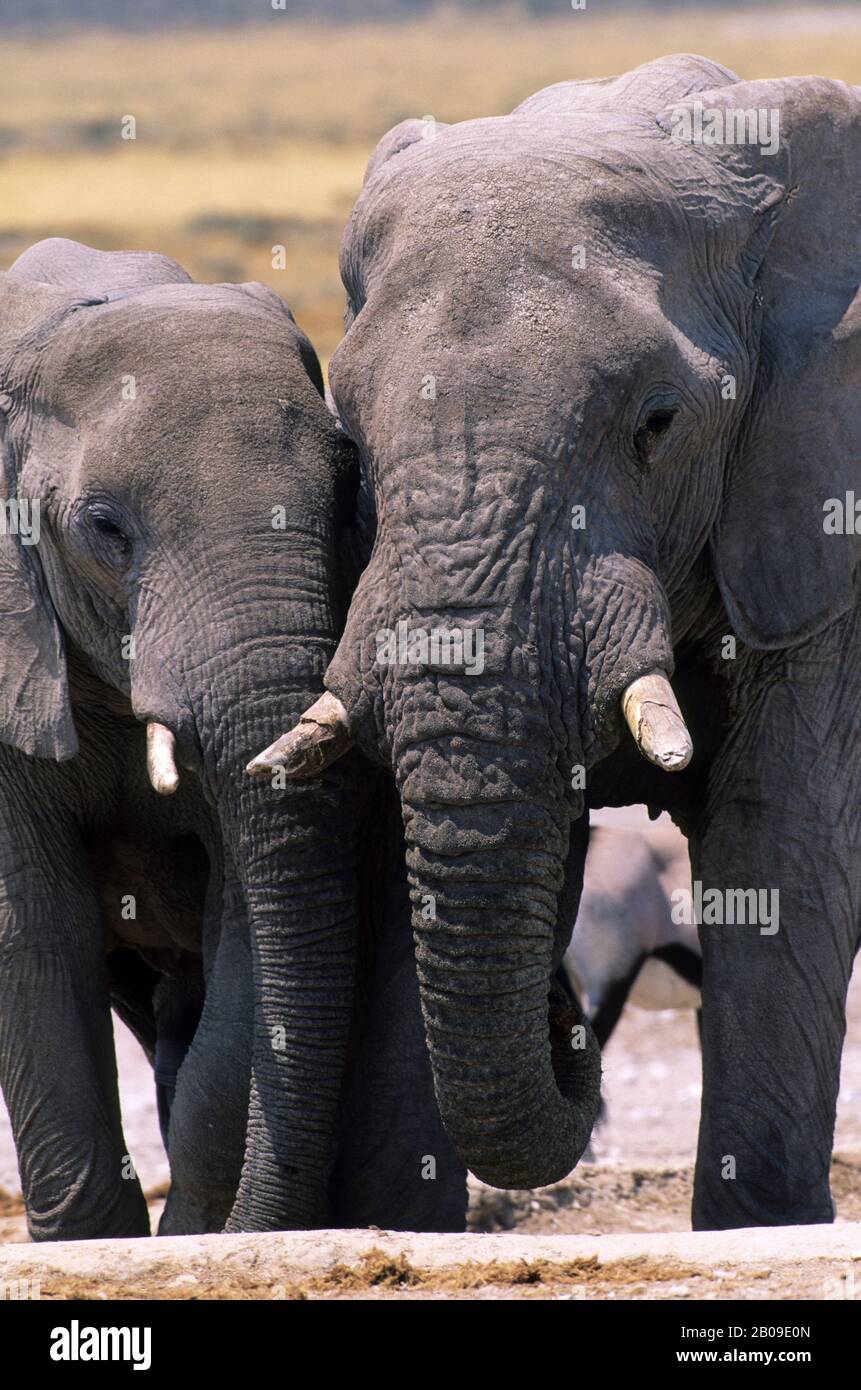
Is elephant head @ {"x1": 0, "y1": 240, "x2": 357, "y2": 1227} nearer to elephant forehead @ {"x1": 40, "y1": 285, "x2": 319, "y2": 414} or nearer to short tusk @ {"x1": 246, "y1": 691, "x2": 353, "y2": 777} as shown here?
elephant forehead @ {"x1": 40, "y1": 285, "x2": 319, "y2": 414}

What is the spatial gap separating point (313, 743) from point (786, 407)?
123 cm

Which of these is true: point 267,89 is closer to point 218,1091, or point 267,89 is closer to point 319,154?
point 319,154

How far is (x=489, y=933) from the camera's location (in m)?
4.34

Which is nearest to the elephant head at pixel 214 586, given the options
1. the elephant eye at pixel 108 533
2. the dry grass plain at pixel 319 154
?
the elephant eye at pixel 108 533

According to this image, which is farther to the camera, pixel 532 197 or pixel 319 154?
pixel 319 154

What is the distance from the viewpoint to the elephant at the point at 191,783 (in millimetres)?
4840

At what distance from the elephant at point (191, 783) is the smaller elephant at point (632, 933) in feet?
7.81

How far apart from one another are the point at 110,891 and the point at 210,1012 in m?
A: 0.71

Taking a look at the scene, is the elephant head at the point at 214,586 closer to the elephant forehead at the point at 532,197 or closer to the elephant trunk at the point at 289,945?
the elephant trunk at the point at 289,945

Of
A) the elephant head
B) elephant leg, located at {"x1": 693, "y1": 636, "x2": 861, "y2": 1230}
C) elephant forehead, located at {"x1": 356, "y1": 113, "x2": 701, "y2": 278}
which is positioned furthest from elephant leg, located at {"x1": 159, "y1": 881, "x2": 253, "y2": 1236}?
elephant forehead, located at {"x1": 356, "y1": 113, "x2": 701, "y2": 278}

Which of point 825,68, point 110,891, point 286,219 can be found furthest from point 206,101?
point 110,891

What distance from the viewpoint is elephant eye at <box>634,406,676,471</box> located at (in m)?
4.57

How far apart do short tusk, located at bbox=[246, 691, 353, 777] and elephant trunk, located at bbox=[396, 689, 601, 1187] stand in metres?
0.20

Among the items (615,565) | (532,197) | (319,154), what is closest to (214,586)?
(615,565)
